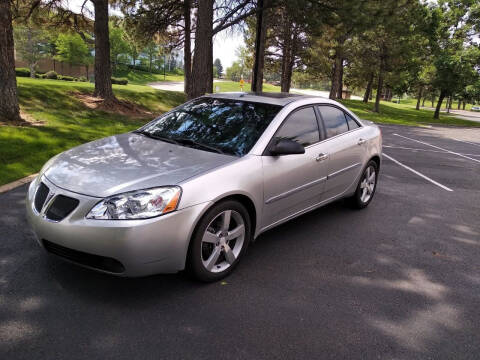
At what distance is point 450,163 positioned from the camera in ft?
35.6

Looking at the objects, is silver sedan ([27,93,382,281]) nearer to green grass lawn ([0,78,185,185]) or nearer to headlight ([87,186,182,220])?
headlight ([87,186,182,220])

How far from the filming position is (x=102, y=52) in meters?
14.2

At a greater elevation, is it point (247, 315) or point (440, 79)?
point (440, 79)

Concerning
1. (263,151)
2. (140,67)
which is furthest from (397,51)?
(140,67)

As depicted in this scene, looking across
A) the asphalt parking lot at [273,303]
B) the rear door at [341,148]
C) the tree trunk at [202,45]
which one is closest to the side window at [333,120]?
the rear door at [341,148]

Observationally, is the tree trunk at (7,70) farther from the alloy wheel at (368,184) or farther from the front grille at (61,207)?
the alloy wheel at (368,184)

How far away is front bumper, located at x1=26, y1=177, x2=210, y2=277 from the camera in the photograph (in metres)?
2.89

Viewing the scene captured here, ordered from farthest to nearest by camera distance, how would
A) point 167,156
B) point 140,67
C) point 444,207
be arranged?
1. point 140,67
2. point 444,207
3. point 167,156

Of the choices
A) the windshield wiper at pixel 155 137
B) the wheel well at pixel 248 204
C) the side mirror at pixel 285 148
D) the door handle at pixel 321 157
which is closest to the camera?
the wheel well at pixel 248 204

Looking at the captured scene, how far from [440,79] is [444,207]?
28.4 meters

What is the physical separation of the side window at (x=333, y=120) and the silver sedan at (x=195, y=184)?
0.02 m

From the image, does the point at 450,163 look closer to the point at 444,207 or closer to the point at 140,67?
the point at 444,207

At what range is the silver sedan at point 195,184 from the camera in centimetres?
297

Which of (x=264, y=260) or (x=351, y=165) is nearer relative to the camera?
(x=264, y=260)
